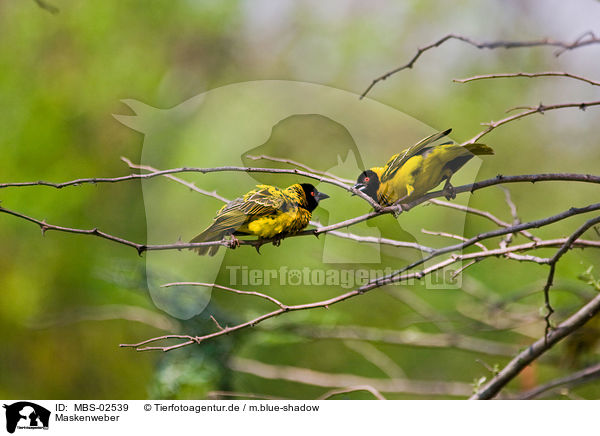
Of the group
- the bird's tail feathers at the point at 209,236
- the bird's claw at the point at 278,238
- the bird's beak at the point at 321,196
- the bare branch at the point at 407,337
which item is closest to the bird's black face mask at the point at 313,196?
the bird's beak at the point at 321,196

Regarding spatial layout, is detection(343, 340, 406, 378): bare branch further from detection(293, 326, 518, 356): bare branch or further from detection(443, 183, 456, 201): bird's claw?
detection(443, 183, 456, 201): bird's claw

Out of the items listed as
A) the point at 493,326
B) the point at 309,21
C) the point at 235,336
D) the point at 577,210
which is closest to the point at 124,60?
the point at 309,21

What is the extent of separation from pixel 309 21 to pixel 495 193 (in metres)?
0.72

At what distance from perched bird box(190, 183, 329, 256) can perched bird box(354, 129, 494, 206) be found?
0.53 ft

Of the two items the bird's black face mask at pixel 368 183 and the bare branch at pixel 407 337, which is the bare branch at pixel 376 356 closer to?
the bare branch at pixel 407 337

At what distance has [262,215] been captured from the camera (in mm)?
1274

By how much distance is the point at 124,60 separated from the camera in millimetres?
1600

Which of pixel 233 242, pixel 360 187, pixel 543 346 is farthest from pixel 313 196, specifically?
pixel 543 346

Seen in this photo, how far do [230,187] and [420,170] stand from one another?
0.46 metres

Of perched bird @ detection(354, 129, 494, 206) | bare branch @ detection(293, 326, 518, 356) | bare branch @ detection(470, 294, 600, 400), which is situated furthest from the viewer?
bare branch @ detection(293, 326, 518, 356)

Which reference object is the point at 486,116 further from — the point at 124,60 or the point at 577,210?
the point at 124,60

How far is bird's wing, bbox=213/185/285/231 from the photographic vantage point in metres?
1.27

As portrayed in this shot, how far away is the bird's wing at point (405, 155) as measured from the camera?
124 centimetres

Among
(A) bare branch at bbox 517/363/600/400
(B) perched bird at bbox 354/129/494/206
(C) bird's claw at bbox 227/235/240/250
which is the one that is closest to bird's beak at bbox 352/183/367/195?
(B) perched bird at bbox 354/129/494/206
